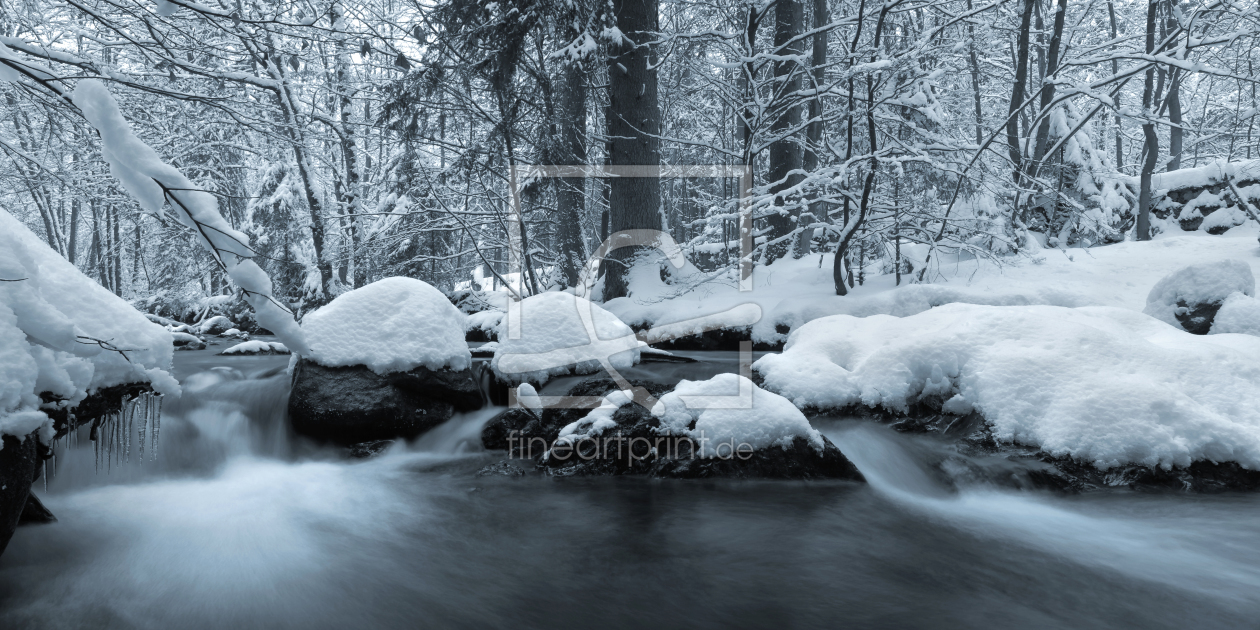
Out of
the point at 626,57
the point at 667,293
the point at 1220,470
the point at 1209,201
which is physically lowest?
the point at 1220,470

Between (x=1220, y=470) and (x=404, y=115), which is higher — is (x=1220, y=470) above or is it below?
below

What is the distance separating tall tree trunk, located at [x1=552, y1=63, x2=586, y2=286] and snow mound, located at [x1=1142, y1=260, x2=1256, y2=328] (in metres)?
7.08

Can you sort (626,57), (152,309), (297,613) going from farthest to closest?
(152,309) → (626,57) → (297,613)

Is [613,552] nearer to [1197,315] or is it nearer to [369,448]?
[369,448]

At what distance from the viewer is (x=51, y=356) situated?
2777mm

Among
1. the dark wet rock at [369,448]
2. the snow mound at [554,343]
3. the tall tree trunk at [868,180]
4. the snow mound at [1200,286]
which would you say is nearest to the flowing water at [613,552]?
the dark wet rock at [369,448]

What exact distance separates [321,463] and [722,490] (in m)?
3.26

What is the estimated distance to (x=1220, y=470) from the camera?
3.94 m

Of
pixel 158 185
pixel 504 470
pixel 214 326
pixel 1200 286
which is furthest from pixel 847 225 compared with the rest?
pixel 214 326

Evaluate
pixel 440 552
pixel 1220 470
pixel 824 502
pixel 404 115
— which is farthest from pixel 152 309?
pixel 1220 470

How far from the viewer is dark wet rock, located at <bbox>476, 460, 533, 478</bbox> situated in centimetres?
487

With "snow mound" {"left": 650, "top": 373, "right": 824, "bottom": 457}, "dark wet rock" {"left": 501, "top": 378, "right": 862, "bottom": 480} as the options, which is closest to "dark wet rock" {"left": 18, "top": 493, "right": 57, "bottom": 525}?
"dark wet rock" {"left": 501, "top": 378, "right": 862, "bottom": 480}

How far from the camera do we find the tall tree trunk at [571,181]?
8.96m

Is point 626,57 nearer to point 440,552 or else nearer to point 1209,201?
point 440,552
